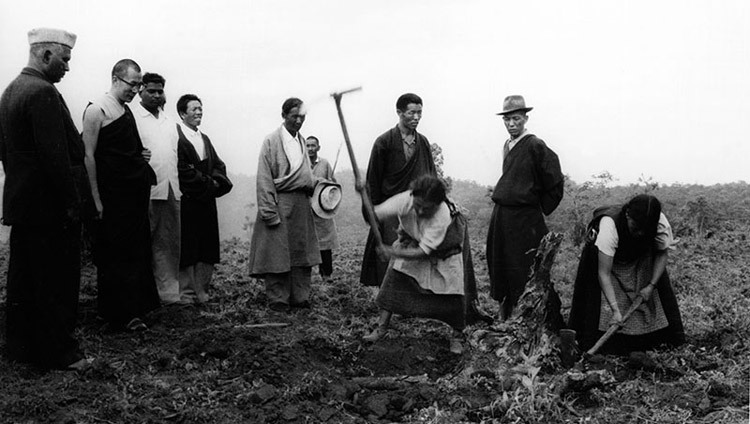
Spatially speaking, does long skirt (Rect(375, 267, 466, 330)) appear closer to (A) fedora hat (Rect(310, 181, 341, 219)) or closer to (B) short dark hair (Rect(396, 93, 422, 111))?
(A) fedora hat (Rect(310, 181, 341, 219))

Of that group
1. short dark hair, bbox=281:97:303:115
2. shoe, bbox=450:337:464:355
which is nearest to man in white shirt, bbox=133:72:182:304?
short dark hair, bbox=281:97:303:115

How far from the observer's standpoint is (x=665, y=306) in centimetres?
504

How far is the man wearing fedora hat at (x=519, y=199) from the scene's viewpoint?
5.89m

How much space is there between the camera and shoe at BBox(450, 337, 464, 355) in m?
5.13

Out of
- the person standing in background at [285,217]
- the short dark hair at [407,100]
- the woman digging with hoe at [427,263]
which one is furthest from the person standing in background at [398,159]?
the woman digging with hoe at [427,263]

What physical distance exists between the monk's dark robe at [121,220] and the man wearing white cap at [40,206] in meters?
0.78

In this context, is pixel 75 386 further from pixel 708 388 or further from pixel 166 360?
pixel 708 388

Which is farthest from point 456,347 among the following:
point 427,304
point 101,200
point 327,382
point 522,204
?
point 101,200

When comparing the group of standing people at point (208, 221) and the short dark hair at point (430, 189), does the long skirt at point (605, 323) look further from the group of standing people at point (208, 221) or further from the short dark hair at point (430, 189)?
the short dark hair at point (430, 189)

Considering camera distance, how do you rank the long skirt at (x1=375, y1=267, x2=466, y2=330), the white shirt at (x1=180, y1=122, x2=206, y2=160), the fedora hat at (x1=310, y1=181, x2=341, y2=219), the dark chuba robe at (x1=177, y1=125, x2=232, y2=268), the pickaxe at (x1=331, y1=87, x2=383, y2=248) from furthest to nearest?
the fedora hat at (x1=310, y1=181, x2=341, y2=219)
the white shirt at (x1=180, y1=122, x2=206, y2=160)
the dark chuba robe at (x1=177, y1=125, x2=232, y2=268)
the long skirt at (x1=375, y1=267, x2=466, y2=330)
the pickaxe at (x1=331, y1=87, x2=383, y2=248)

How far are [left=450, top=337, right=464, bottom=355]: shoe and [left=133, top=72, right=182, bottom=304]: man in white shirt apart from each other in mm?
2236

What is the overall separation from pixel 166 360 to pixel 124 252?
98 centimetres

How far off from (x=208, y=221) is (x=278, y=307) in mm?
948

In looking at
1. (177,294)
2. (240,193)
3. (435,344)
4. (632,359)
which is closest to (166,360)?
(177,294)
